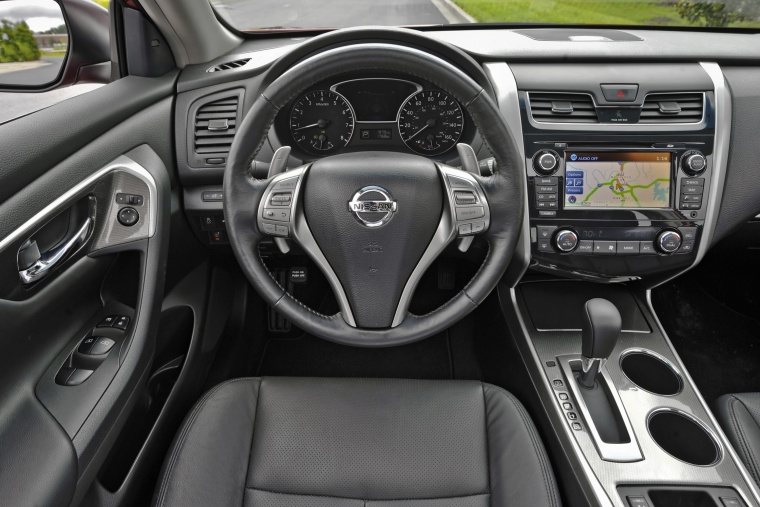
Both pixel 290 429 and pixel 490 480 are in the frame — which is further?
pixel 290 429

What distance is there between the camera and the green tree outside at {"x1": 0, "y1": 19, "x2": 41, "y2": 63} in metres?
1.44

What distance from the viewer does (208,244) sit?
6.17 ft

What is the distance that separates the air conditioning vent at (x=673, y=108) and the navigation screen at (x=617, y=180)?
11 cm

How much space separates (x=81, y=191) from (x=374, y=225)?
686 mm

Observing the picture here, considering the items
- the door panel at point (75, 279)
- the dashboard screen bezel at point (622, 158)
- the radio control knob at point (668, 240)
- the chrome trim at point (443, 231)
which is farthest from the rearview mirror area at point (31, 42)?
the radio control knob at point (668, 240)

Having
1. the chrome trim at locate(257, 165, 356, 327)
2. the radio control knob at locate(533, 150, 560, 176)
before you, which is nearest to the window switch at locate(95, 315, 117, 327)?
the chrome trim at locate(257, 165, 356, 327)

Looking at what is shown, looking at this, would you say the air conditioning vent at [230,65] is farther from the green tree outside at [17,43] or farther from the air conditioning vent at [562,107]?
the air conditioning vent at [562,107]

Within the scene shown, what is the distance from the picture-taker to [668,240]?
1660 millimetres

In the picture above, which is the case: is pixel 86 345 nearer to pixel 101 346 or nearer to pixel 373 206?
pixel 101 346

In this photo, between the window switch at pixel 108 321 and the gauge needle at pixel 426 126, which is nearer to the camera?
the window switch at pixel 108 321

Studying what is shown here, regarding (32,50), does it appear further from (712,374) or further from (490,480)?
(712,374)

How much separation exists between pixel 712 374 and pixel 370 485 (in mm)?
1576

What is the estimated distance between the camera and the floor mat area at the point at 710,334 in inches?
84.4

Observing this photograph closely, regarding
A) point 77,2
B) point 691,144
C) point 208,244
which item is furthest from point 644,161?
point 77,2
